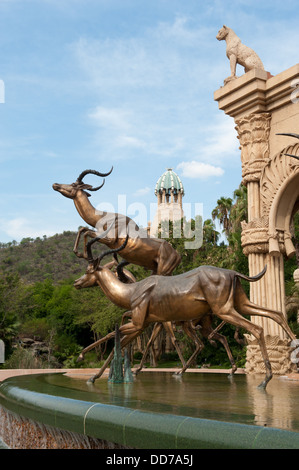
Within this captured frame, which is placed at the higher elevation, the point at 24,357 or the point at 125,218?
the point at 125,218

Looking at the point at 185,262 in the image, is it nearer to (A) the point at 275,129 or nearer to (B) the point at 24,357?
(B) the point at 24,357

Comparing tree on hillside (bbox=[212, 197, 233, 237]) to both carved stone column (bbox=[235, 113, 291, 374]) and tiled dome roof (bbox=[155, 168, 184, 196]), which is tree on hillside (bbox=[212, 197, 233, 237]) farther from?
tiled dome roof (bbox=[155, 168, 184, 196])

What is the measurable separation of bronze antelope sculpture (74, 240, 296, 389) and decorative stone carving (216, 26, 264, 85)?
930 centimetres

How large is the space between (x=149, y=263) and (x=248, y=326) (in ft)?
9.52

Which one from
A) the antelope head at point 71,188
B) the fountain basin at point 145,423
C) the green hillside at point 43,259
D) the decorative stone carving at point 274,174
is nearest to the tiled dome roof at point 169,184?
the green hillside at point 43,259

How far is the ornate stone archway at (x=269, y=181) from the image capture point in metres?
13.4

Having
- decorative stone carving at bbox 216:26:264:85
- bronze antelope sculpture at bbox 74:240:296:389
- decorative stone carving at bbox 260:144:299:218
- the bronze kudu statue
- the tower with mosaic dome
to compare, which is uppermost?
the tower with mosaic dome

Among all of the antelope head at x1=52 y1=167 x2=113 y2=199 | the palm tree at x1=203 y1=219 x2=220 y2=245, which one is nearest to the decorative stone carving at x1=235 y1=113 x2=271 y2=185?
the antelope head at x1=52 y1=167 x2=113 y2=199

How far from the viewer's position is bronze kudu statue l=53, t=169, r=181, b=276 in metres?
9.30

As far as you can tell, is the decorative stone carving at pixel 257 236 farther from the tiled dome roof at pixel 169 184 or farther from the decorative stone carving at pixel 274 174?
the tiled dome roof at pixel 169 184

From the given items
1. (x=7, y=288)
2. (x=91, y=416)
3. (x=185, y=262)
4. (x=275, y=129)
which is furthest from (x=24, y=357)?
(x=91, y=416)

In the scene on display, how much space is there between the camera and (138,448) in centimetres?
421

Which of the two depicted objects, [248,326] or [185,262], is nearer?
[248,326]
